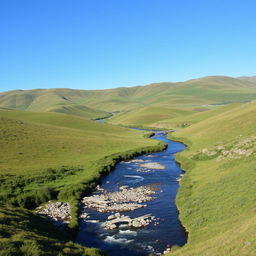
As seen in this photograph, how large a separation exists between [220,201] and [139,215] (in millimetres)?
10496

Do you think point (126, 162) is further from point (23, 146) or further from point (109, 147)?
point (23, 146)

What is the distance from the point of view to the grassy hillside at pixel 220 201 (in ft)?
66.6

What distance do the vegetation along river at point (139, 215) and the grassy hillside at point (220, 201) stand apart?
6.68 ft

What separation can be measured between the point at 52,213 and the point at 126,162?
32494mm

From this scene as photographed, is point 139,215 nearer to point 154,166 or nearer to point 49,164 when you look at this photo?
point 154,166

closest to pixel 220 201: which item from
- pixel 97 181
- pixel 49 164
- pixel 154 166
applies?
pixel 97 181

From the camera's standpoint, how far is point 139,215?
34.1 meters

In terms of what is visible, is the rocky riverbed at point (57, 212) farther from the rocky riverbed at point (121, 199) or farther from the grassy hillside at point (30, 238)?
the rocky riverbed at point (121, 199)

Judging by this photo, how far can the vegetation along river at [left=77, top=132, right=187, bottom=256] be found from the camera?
89.1 feet

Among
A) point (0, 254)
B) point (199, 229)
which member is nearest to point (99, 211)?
point (199, 229)

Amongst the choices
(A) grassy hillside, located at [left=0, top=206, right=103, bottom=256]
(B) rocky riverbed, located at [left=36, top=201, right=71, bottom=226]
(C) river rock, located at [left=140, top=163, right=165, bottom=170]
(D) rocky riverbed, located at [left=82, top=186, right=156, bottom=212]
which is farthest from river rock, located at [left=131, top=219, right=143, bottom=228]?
(C) river rock, located at [left=140, top=163, right=165, bottom=170]

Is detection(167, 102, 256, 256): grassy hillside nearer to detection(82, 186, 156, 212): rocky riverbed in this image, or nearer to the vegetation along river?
the vegetation along river

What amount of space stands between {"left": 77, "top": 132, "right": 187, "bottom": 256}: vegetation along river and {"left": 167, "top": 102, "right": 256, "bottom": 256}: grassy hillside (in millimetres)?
2036

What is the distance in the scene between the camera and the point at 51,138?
271 feet
